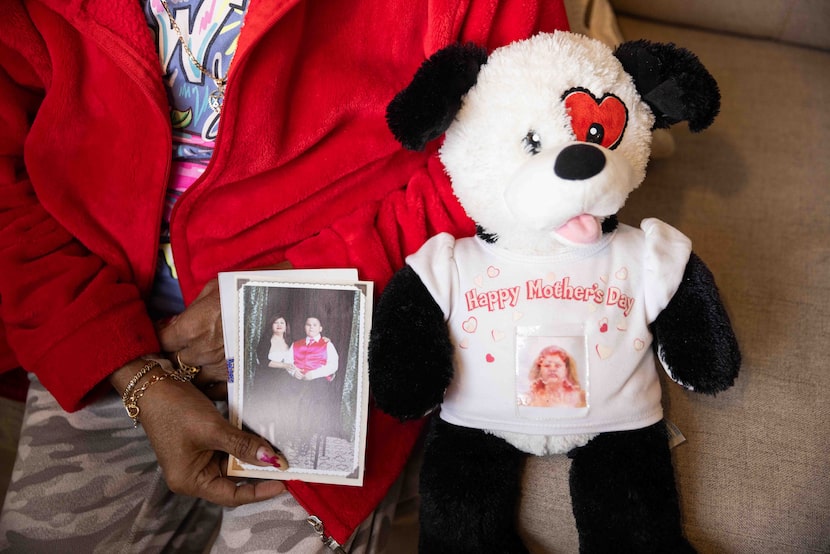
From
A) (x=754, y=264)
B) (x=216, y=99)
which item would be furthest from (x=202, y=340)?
(x=754, y=264)

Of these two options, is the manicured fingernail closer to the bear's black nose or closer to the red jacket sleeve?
the red jacket sleeve

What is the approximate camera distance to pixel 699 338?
659 millimetres

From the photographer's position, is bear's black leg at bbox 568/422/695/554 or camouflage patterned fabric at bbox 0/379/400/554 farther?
camouflage patterned fabric at bbox 0/379/400/554

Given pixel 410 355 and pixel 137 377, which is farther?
pixel 137 377

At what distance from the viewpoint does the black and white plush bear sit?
63 cm

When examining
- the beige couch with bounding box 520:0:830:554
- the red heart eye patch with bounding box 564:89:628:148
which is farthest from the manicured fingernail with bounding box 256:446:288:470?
the red heart eye patch with bounding box 564:89:628:148

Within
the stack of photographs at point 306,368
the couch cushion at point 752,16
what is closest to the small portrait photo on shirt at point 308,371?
the stack of photographs at point 306,368

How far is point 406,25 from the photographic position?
0.77 m

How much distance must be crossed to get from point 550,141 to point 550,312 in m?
0.18

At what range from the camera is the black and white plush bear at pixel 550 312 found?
63 centimetres

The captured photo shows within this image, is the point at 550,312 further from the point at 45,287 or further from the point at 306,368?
the point at 45,287

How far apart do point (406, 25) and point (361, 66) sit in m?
0.08

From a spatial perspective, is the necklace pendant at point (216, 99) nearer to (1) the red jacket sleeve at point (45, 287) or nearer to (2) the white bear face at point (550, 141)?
(1) the red jacket sleeve at point (45, 287)

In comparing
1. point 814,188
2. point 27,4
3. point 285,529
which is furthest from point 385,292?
point 814,188
